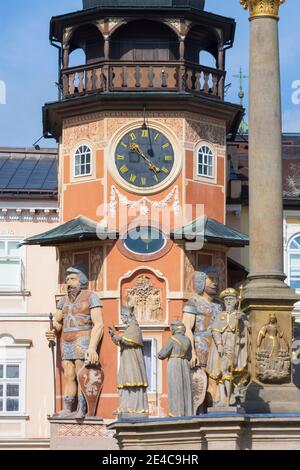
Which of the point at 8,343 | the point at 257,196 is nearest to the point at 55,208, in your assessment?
the point at 8,343

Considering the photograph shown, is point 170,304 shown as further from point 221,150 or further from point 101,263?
point 221,150

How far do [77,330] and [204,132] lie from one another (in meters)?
7.26

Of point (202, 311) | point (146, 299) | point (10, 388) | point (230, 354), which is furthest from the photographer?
point (10, 388)

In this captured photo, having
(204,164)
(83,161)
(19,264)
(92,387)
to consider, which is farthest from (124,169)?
(92,387)

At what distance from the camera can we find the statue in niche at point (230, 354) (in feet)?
104

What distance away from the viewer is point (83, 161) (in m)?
49.7

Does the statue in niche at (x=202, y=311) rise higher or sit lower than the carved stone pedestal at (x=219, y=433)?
higher

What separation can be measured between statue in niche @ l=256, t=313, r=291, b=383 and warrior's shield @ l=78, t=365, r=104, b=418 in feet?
46.6

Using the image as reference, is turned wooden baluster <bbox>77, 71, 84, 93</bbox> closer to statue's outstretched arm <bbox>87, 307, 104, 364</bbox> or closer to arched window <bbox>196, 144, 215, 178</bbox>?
arched window <bbox>196, 144, 215, 178</bbox>

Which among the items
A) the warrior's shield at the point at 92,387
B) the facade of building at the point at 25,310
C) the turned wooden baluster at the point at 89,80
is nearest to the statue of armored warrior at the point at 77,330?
the warrior's shield at the point at 92,387

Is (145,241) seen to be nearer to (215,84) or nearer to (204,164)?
(204,164)

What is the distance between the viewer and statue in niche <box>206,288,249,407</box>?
3164 cm

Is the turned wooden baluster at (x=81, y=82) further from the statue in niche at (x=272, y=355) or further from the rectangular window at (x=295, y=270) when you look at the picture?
the statue in niche at (x=272, y=355)

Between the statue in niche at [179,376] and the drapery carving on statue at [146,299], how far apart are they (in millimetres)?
14390
